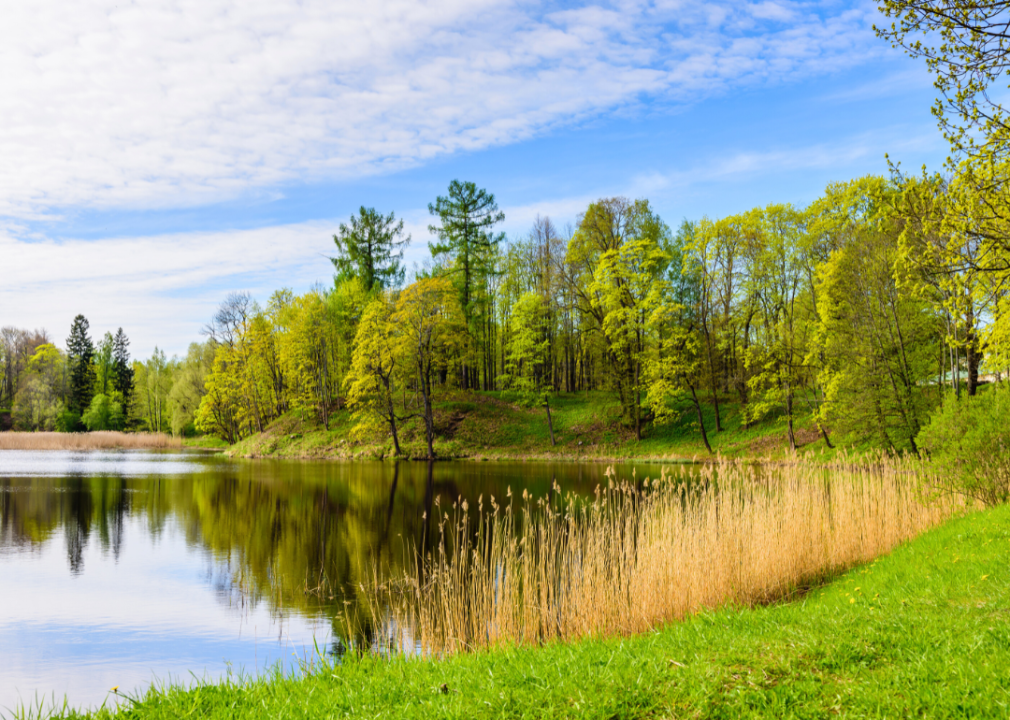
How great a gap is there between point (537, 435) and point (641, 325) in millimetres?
9448

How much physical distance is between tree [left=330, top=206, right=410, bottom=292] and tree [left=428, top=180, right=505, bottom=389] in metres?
6.01

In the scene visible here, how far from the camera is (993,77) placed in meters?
8.49

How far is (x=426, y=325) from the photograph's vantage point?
4062cm

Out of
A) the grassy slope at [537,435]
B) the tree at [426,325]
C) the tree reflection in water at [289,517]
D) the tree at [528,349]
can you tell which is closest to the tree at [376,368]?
the tree at [426,325]

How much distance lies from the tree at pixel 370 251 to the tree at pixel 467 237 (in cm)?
601

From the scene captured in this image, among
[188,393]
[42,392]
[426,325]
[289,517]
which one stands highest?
[426,325]

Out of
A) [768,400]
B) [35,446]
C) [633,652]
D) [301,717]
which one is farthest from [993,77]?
[35,446]

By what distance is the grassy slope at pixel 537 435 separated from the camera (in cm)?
3509

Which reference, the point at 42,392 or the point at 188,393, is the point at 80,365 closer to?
the point at 42,392

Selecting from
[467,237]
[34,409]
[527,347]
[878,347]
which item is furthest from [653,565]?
[34,409]

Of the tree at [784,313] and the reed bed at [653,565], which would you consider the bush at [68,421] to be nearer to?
the tree at [784,313]

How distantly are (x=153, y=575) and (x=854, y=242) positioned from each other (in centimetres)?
2518

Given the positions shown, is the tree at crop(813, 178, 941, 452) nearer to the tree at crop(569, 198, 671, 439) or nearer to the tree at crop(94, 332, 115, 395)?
the tree at crop(569, 198, 671, 439)

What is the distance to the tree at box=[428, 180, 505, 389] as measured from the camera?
1854 inches
